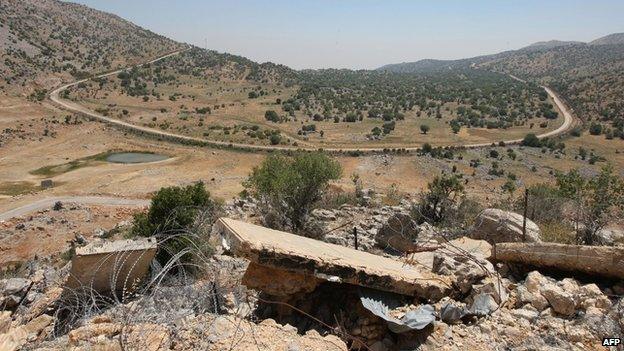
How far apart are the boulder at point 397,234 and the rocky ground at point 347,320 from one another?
14.4 feet

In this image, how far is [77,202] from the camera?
107 ft

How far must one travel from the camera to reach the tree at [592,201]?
13.2 m

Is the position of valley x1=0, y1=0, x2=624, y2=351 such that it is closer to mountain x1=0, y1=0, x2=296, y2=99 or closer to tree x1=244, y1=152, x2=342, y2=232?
tree x1=244, y1=152, x2=342, y2=232

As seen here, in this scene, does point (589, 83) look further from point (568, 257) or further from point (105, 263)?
point (105, 263)

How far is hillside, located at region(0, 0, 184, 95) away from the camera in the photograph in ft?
263

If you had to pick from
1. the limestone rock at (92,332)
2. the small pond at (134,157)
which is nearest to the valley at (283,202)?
the limestone rock at (92,332)

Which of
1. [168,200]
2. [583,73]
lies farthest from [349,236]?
[583,73]

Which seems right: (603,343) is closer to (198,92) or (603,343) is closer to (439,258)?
(439,258)

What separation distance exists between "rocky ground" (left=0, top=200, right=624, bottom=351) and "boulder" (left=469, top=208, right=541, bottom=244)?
9.11 feet

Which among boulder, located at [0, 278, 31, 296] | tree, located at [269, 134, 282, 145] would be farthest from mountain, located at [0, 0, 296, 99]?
boulder, located at [0, 278, 31, 296]

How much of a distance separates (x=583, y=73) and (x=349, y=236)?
149099 mm

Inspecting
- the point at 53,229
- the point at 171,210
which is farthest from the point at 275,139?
Result: the point at 171,210

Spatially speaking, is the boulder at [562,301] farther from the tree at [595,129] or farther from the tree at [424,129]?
the tree at [595,129]

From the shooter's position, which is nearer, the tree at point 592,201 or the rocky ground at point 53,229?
the tree at point 592,201
